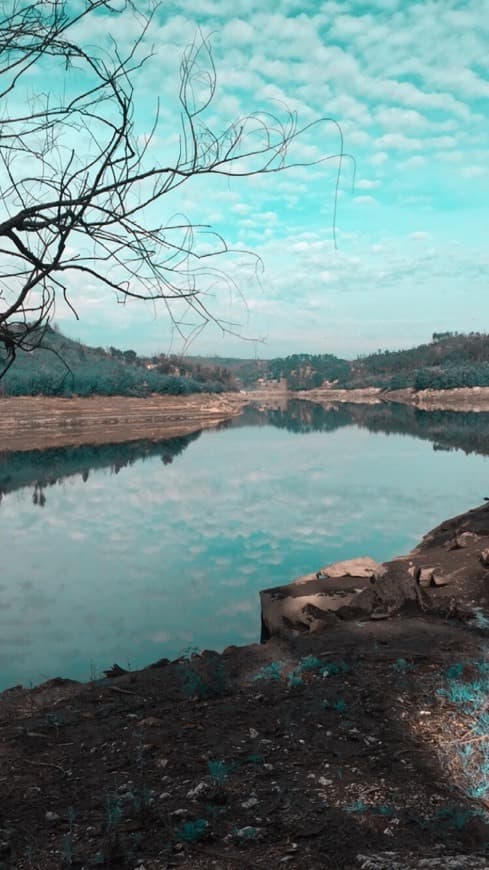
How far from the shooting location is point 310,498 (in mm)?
24938

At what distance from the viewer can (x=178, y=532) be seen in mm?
19922

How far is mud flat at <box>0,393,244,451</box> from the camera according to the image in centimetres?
5434

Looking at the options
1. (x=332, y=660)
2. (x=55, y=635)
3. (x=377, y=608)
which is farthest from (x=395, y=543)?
(x=332, y=660)

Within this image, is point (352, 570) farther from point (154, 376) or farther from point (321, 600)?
point (154, 376)

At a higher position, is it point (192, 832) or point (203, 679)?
point (192, 832)

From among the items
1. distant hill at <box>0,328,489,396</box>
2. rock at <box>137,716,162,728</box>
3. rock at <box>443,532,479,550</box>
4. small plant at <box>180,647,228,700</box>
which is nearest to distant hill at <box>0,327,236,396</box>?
distant hill at <box>0,328,489,396</box>

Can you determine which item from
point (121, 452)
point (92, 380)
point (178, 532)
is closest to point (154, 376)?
point (92, 380)

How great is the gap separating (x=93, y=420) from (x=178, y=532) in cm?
4995

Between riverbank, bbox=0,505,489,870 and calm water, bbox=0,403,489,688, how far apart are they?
10.8 feet

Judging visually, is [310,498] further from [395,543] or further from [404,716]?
[404,716]

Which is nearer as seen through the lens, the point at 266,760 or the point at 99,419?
the point at 266,760

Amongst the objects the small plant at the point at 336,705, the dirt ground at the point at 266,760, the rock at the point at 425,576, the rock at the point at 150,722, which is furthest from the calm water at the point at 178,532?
the small plant at the point at 336,705

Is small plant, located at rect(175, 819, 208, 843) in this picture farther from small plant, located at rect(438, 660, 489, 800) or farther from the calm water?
the calm water

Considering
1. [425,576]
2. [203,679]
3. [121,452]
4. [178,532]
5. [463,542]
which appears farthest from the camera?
[121,452]
